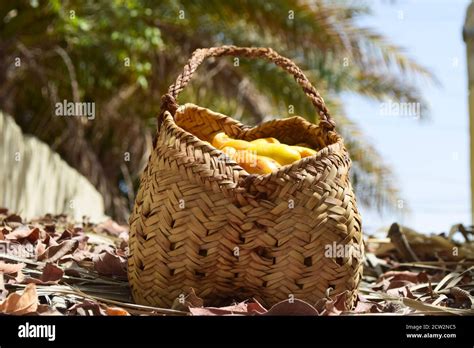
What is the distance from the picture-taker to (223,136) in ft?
9.29

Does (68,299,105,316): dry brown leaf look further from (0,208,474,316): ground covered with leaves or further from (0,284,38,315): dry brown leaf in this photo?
(0,284,38,315): dry brown leaf

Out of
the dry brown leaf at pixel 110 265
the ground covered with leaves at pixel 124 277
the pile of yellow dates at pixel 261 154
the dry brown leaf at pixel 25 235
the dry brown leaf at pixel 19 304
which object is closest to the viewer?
the dry brown leaf at pixel 19 304

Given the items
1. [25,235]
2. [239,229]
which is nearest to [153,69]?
[25,235]

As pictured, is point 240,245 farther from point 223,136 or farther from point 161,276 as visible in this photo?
point 223,136

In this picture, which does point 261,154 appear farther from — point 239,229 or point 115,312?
point 115,312

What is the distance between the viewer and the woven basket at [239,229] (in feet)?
7.93

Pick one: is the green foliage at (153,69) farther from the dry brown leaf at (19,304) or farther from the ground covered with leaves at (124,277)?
the dry brown leaf at (19,304)

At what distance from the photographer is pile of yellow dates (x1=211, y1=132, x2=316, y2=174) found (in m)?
2.56

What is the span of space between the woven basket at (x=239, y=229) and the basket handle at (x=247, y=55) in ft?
0.49

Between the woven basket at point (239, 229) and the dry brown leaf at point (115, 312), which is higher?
the woven basket at point (239, 229)

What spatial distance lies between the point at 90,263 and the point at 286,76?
596 cm

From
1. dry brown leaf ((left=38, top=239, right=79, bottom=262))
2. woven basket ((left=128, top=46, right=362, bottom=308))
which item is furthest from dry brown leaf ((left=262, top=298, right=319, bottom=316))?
dry brown leaf ((left=38, top=239, right=79, bottom=262))

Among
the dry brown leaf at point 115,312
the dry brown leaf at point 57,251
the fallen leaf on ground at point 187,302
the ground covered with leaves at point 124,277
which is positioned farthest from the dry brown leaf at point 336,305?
the dry brown leaf at point 57,251
